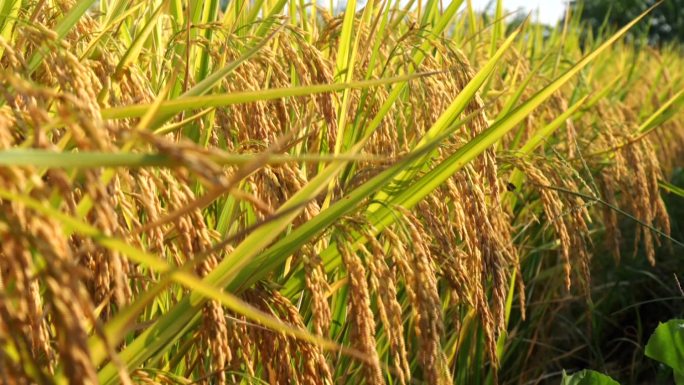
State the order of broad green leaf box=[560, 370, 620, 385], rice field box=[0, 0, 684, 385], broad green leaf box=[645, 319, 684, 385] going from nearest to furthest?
rice field box=[0, 0, 684, 385] < broad green leaf box=[560, 370, 620, 385] < broad green leaf box=[645, 319, 684, 385]

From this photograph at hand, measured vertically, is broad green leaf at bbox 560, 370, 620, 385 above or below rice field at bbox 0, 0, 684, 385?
below

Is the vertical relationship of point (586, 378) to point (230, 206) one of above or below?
below

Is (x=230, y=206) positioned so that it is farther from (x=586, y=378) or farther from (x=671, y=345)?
(x=671, y=345)

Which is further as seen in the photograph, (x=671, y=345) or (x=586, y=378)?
(x=671, y=345)

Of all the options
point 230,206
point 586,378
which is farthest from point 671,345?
point 230,206

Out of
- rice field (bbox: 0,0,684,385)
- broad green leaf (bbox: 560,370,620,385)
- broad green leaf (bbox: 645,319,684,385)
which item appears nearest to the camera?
rice field (bbox: 0,0,684,385)

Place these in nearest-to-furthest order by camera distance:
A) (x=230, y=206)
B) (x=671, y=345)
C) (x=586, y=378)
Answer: (x=230, y=206) → (x=586, y=378) → (x=671, y=345)

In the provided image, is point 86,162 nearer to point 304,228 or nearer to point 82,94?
point 82,94

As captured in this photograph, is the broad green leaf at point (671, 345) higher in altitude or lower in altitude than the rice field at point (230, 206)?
lower

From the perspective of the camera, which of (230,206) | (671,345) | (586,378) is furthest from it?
(671,345)

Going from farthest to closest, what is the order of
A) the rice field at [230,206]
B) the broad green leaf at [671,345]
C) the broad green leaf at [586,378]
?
the broad green leaf at [671,345]
the broad green leaf at [586,378]
the rice field at [230,206]

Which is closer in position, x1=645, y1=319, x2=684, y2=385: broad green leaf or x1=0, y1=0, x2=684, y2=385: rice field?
x1=0, y1=0, x2=684, y2=385: rice field

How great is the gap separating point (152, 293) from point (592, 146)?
2770 mm

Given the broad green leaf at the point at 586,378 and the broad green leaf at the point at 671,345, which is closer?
the broad green leaf at the point at 586,378
